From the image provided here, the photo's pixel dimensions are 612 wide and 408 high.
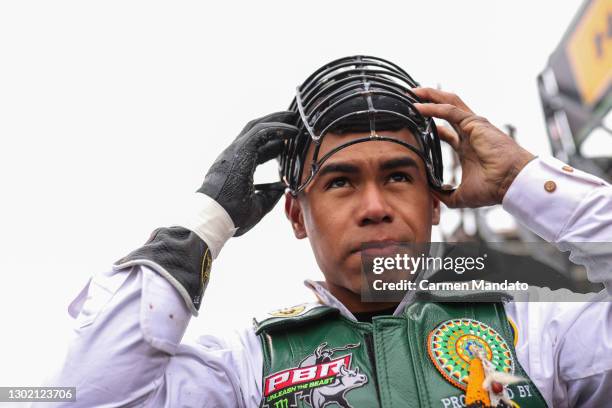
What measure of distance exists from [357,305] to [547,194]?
84 cm

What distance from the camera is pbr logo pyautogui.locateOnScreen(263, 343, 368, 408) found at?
205 cm

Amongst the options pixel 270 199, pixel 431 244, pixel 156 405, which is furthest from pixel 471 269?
pixel 156 405

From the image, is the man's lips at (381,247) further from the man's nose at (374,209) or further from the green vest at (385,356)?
the green vest at (385,356)

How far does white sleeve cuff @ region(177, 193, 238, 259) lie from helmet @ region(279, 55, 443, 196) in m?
0.42

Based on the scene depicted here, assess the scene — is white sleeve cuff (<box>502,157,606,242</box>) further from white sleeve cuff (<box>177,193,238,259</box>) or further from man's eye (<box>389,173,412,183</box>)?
white sleeve cuff (<box>177,193,238,259</box>)

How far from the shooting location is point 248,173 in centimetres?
235

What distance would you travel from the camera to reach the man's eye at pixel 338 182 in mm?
2432

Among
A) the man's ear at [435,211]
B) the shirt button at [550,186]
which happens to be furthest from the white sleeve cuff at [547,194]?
the man's ear at [435,211]

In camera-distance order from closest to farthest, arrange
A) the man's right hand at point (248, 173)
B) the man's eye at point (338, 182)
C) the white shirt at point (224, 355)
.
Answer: the white shirt at point (224, 355), the man's right hand at point (248, 173), the man's eye at point (338, 182)

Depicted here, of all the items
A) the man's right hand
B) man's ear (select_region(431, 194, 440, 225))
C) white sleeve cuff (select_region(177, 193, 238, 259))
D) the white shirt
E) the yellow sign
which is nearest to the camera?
the white shirt

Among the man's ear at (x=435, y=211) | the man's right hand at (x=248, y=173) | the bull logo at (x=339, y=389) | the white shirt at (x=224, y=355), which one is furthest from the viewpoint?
the man's ear at (x=435, y=211)

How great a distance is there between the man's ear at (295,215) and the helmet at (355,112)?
0.12m

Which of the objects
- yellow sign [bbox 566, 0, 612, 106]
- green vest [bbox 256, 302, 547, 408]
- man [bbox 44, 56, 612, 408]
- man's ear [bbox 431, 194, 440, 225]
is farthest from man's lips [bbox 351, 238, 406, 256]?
yellow sign [bbox 566, 0, 612, 106]

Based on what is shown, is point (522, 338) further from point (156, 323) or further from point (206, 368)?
point (156, 323)
